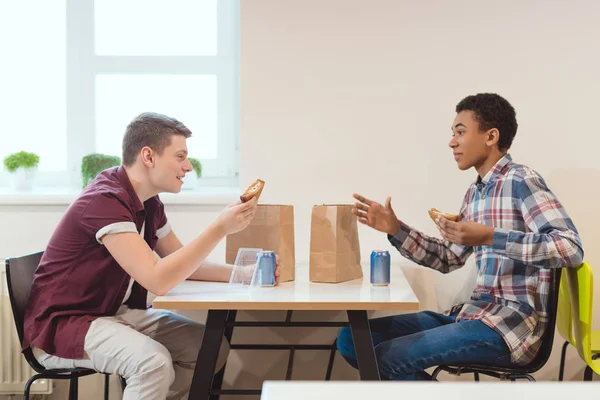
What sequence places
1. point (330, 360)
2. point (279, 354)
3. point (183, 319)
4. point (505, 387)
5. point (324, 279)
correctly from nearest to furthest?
point (505, 387) → point (324, 279) → point (183, 319) → point (330, 360) → point (279, 354)

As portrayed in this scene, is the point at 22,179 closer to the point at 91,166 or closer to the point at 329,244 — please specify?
the point at 91,166

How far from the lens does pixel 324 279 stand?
7.49 ft

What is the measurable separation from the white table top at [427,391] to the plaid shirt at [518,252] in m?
1.36

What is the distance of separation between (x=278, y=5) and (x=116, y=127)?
3.25ft

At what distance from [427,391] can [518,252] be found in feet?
4.72

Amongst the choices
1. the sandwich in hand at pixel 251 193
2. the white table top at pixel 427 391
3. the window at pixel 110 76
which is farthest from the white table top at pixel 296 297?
the window at pixel 110 76

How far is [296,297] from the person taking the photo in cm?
202

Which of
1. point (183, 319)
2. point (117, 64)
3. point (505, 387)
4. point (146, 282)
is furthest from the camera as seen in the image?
point (117, 64)

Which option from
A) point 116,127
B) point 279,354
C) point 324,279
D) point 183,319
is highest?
point 116,127

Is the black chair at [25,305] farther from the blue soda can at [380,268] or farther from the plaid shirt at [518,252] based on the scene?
the plaid shirt at [518,252]

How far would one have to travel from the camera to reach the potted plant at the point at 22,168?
3.15 metres

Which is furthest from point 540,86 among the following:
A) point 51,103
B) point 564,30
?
point 51,103

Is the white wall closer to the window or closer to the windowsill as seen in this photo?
the windowsill

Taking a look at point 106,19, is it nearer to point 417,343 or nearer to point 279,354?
point 279,354
